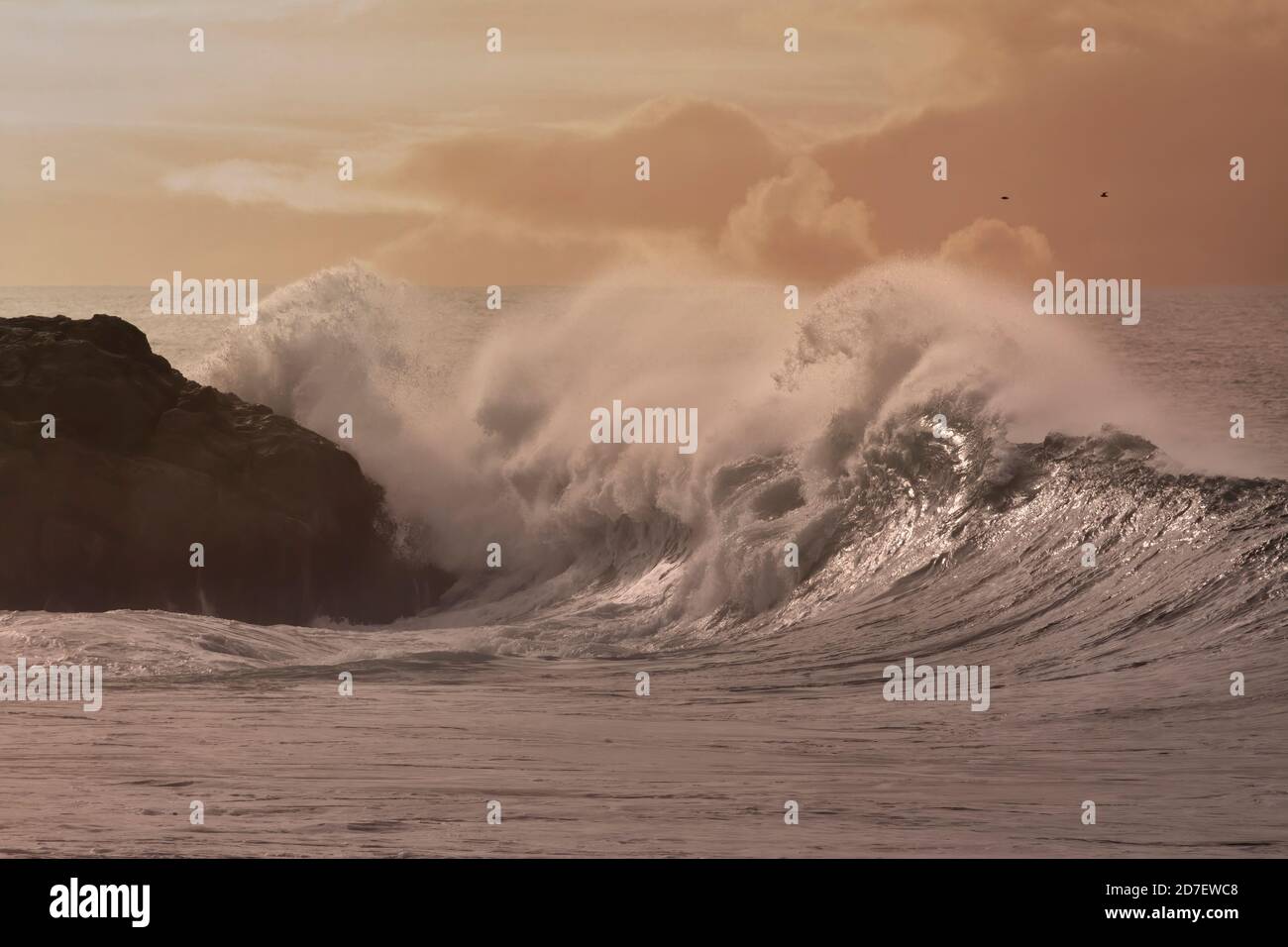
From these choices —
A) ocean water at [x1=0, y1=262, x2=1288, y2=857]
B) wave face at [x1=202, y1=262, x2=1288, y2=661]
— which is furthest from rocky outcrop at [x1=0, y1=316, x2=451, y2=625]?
wave face at [x1=202, y1=262, x2=1288, y2=661]

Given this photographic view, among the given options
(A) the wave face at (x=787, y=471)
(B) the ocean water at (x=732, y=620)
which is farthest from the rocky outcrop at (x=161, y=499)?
(A) the wave face at (x=787, y=471)

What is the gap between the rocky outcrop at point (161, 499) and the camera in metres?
22.3

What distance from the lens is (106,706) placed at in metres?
14.3

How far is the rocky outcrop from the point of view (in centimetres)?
2228

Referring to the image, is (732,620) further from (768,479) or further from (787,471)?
(787,471)

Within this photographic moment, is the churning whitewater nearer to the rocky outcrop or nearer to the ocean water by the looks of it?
the ocean water

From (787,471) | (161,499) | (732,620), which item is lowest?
(732,620)

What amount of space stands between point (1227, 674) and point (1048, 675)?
156 centimetres

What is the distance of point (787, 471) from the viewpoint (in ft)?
75.6

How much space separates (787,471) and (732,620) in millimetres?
3645

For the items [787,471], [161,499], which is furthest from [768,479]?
[161,499]

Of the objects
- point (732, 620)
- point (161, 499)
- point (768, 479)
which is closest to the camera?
point (732, 620)

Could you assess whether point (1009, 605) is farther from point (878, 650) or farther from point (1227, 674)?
point (1227, 674)
